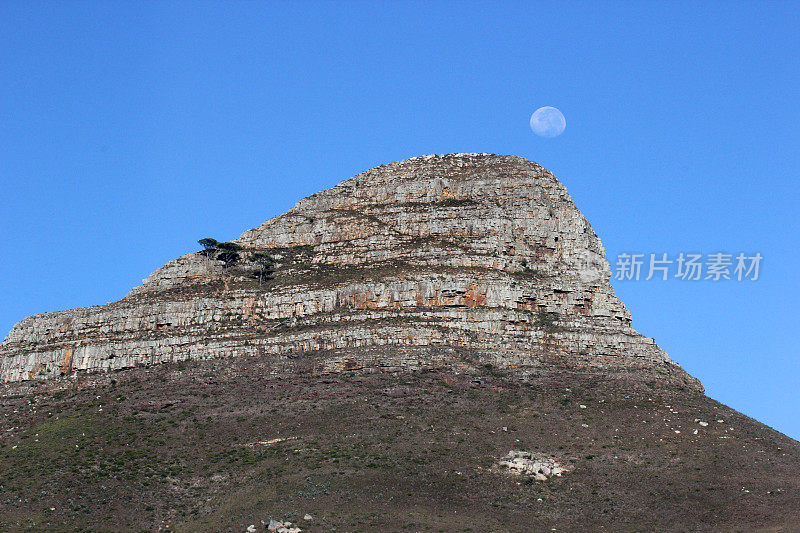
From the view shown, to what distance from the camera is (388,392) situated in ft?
307

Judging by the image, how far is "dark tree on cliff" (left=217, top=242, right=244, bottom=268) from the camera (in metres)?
114

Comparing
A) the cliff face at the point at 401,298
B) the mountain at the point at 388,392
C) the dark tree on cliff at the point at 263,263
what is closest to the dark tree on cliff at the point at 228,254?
the mountain at the point at 388,392

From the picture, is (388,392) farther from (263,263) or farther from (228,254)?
(228,254)

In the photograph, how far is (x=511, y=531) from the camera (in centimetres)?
7325

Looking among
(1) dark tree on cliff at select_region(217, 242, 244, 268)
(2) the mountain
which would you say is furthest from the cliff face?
(1) dark tree on cliff at select_region(217, 242, 244, 268)

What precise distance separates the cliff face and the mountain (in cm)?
23

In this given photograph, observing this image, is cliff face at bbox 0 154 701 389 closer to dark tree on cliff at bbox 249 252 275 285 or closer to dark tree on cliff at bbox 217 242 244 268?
dark tree on cliff at bbox 249 252 275 285

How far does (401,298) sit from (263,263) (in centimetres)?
1793

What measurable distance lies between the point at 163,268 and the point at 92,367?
14428 mm

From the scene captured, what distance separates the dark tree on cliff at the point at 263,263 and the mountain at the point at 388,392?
0.82 feet

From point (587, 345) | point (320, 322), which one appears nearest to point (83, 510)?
point (320, 322)

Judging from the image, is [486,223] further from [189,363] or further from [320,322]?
[189,363]

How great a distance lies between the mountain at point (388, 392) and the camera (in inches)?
3081

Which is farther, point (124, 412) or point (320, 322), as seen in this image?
point (320, 322)
